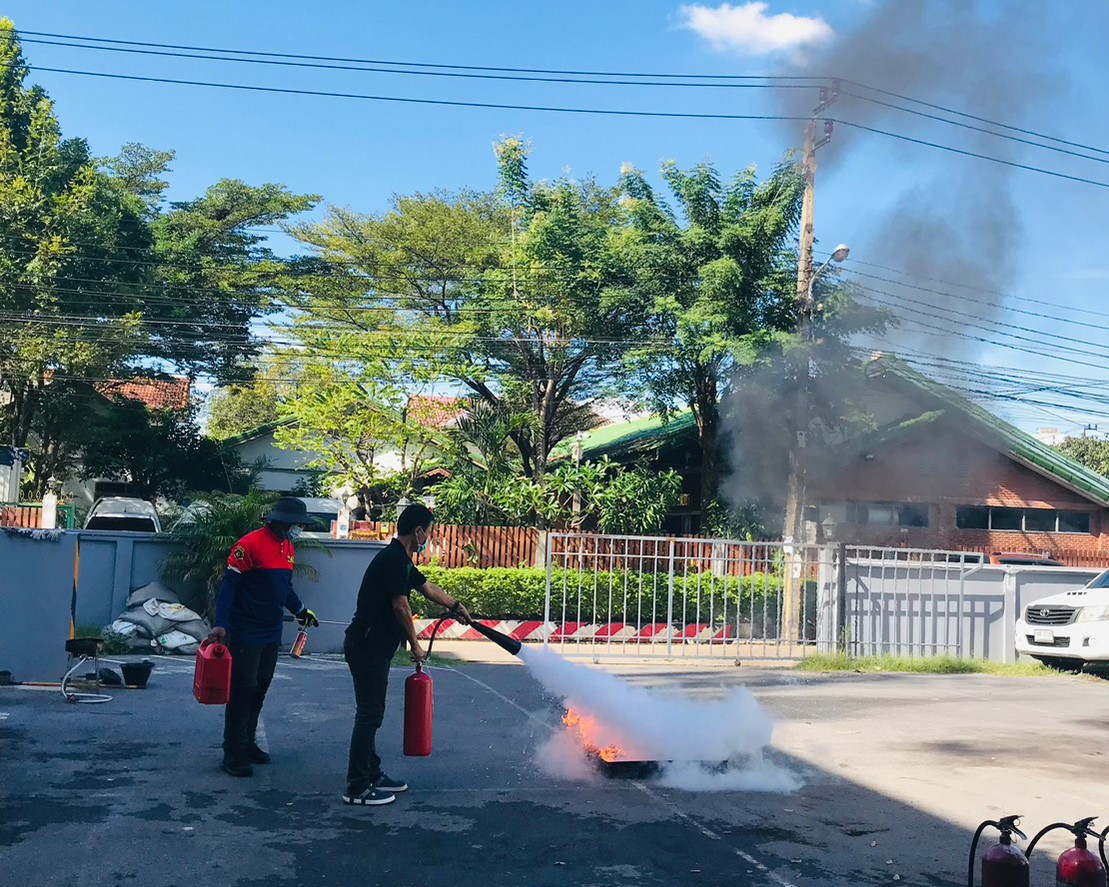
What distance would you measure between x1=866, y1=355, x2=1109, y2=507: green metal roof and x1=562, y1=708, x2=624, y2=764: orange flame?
19.5 meters

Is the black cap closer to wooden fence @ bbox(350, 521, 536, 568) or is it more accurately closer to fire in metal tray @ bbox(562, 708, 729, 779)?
fire in metal tray @ bbox(562, 708, 729, 779)

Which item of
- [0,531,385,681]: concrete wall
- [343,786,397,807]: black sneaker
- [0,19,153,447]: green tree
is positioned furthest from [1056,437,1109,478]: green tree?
[343,786,397,807]: black sneaker

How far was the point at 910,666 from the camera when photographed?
15.4 meters

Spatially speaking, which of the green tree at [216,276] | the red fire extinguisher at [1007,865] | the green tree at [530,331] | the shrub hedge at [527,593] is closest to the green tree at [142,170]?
the green tree at [216,276]

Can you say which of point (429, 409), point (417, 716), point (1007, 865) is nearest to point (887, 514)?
point (429, 409)

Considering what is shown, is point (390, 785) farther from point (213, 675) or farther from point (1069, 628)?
point (1069, 628)

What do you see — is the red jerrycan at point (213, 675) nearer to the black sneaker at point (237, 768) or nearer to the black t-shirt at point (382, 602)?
the black sneaker at point (237, 768)

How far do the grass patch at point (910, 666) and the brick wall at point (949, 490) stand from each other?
10.7 metres

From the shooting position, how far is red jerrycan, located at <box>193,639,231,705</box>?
659cm

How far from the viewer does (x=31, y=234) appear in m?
26.8

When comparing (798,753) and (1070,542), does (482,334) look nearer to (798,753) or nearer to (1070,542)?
(1070,542)

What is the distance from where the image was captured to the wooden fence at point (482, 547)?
21.2 m

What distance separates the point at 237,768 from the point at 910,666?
11.5 metres

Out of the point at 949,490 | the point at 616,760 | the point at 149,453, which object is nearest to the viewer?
the point at 616,760
